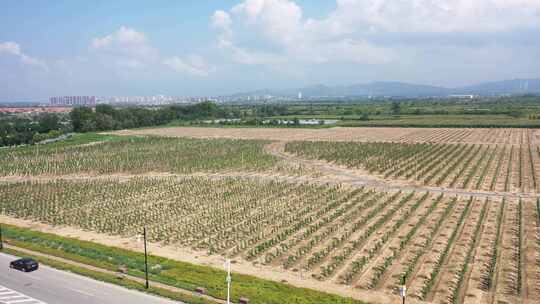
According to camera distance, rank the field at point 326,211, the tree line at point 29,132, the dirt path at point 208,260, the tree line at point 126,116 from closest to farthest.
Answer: the dirt path at point 208,260
the field at point 326,211
the tree line at point 29,132
the tree line at point 126,116

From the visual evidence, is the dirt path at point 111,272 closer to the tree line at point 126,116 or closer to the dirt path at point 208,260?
the dirt path at point 208,260

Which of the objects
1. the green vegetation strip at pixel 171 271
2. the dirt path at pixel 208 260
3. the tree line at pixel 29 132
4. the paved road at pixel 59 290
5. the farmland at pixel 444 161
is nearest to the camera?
the paved road at pixel 59 290

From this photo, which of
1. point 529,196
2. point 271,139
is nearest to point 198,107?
point 271,139

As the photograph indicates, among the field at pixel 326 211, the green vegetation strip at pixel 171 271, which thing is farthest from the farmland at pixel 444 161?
the green vegetation strip at pixel 171 271

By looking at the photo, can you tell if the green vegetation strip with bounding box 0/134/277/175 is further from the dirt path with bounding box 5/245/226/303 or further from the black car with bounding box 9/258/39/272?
the black car with bounding box 9/258/39/272

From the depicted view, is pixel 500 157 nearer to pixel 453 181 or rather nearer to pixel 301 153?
pixel 453 181

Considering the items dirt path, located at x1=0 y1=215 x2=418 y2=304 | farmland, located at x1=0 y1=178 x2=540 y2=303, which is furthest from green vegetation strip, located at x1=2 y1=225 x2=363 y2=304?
farmland, located at x1=0 y1=178 x2=540 y2=303
